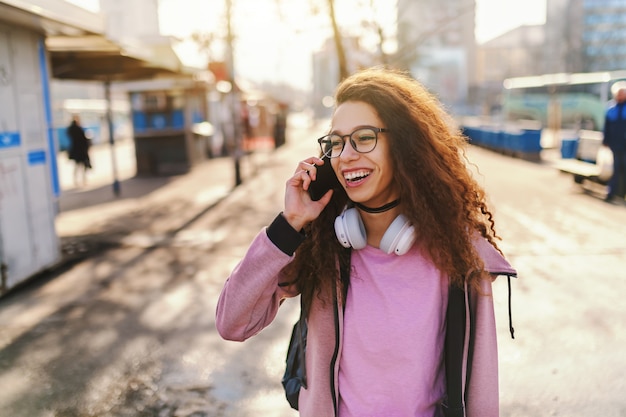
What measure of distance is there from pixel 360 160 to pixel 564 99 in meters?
36.5

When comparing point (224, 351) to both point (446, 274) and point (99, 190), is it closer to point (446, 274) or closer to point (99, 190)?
point (446, 274)

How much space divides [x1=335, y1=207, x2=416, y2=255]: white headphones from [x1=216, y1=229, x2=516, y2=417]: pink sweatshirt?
0.67 feet

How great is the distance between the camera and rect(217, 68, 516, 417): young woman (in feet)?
5.63

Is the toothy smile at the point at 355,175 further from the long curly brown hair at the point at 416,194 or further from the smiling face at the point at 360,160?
the long curly brown hair at the point at 416,194

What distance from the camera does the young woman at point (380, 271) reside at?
1.72 metres

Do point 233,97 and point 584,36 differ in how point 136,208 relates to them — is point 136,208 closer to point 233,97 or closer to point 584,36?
point 233,97

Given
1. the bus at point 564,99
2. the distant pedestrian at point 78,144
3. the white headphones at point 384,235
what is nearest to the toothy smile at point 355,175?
the white headphones at point 384,235

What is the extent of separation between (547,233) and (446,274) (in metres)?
7.44

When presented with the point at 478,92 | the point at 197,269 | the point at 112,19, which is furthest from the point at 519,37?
the point at 197,269

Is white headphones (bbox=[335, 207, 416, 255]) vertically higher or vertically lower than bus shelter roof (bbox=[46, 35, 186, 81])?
lower

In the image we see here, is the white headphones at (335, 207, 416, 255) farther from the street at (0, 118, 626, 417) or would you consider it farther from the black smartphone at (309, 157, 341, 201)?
the street at (0, 118, 626, 417)

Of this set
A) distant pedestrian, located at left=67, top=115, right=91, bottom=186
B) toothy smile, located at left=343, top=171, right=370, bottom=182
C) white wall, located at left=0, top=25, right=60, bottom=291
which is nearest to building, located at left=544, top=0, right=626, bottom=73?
distant pedestrian, located at left=67, top=115, right=91, bottom=186

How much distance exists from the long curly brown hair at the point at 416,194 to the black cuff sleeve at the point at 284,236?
146mm

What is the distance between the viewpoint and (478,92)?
9431 cm
